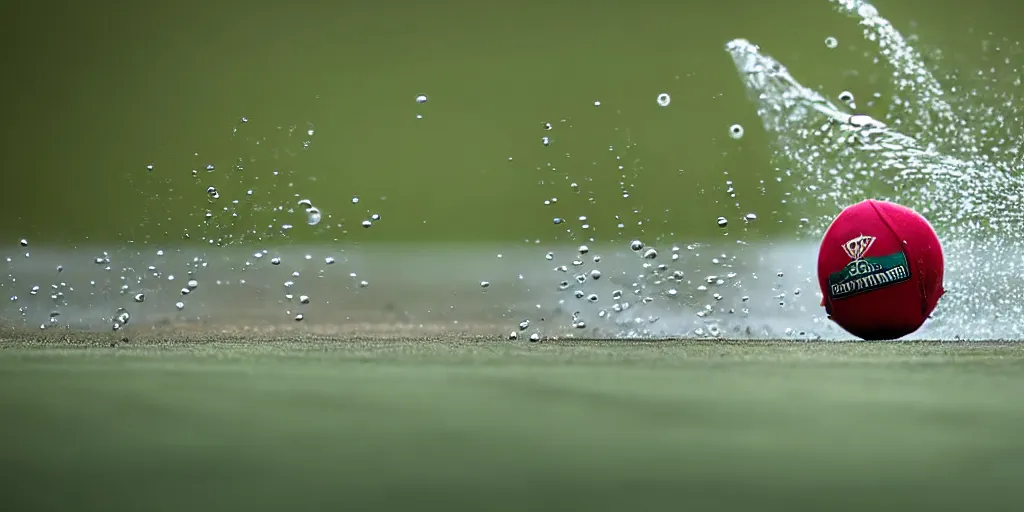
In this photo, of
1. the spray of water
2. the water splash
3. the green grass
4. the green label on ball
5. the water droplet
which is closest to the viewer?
the green grass

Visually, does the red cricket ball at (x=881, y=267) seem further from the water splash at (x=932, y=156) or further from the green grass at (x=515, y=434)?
the water splash at (x=932, y=156)

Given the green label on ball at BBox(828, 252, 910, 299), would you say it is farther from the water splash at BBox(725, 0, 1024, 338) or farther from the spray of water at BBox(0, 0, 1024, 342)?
the water splash at BBox(725, 0, 1024, 338)

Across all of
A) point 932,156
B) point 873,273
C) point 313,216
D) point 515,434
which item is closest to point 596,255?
point 313,216

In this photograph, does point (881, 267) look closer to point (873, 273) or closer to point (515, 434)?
point (873, 273)

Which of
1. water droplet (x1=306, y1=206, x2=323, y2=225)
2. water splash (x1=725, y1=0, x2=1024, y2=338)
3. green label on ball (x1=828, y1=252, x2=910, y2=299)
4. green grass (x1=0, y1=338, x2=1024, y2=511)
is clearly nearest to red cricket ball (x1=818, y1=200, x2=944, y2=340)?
green label on ball (x1=828, y1=252, x2=910, y2=299)

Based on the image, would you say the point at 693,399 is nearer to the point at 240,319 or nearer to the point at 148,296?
the point at 240,319

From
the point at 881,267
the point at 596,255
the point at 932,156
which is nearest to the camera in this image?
the point at 881,267
